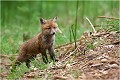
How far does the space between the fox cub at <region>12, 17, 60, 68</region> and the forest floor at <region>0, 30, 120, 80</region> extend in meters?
0.31

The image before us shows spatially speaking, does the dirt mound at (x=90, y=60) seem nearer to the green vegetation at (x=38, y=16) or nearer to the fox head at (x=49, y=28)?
the fox head at (x=49, y=28)

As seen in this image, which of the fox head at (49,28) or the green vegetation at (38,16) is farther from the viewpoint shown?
the green vegetation at (38,16)

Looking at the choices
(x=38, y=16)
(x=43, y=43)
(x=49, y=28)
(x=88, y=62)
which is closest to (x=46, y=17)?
(x=38, y=16)

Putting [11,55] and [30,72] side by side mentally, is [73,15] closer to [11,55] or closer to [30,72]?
[11,55]

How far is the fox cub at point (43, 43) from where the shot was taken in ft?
32.2

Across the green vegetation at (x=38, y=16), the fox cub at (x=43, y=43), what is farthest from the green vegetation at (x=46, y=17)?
the fox cub at (x=43, y=43)

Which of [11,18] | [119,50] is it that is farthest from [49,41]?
[11,18]

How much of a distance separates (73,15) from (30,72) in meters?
8.15

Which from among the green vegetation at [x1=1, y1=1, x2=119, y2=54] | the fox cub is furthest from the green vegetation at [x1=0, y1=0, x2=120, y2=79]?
the fox cub

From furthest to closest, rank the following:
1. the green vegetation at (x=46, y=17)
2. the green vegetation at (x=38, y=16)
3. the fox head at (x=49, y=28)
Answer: the green vegetation at (x=38, y=16), the green vegetation at (x=46, y=17), the fox head at (x=49, y=28)

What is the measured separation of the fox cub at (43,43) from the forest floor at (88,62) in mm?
309

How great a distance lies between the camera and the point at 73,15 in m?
16.9

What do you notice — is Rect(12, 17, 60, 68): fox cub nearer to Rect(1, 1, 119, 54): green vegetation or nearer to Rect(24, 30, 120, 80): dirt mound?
Rect(24, 30, 120, 80): dirt mound

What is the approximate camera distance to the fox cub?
9.81 metres
